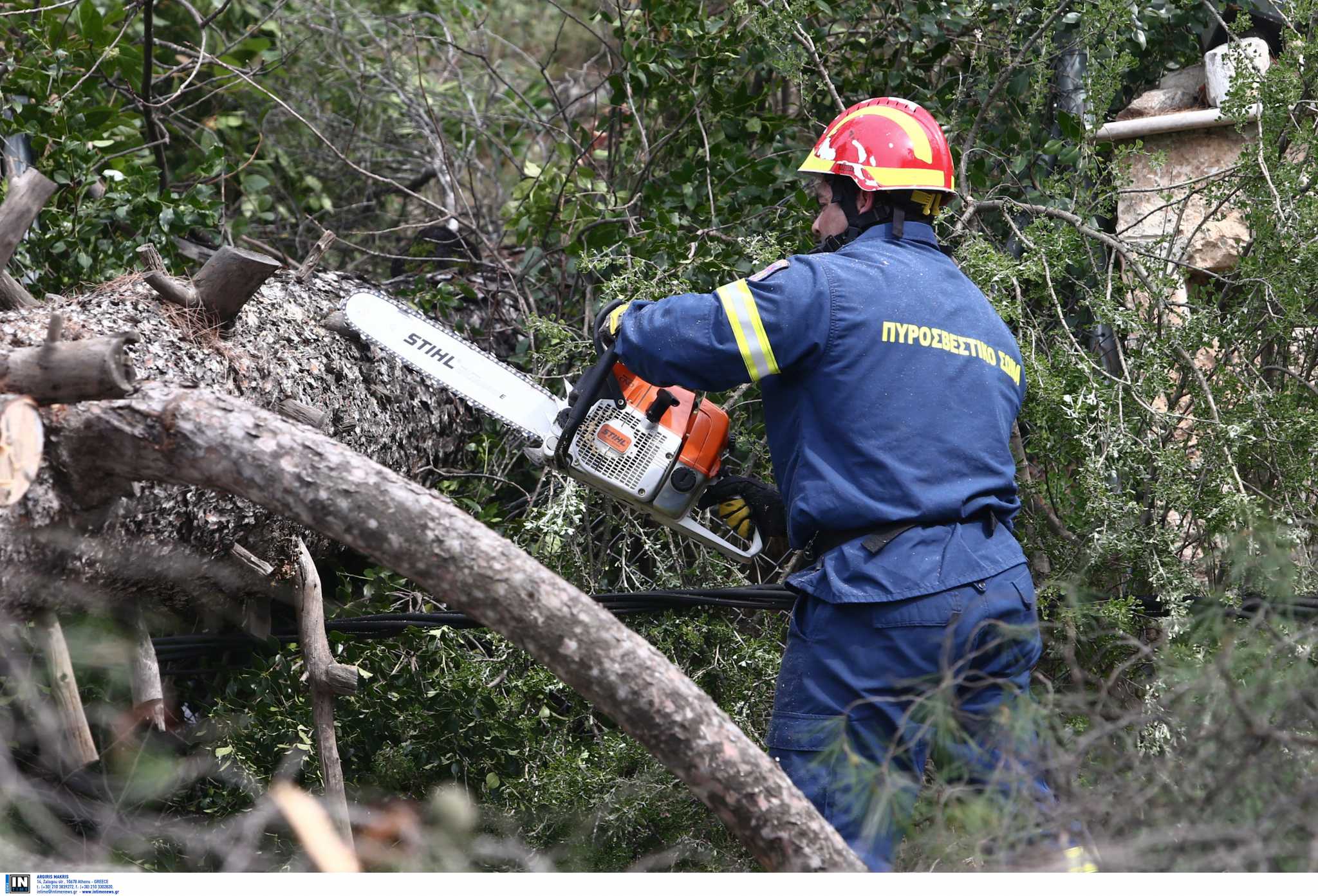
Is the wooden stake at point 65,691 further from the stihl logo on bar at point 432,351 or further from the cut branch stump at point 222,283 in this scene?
the stihl logo on bar at point 432,351

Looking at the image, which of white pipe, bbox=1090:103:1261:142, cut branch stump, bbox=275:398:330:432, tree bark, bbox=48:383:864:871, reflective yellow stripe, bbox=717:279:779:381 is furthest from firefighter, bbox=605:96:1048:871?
white pipe, bbox=1090:103:1261:142

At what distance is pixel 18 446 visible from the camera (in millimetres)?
2199

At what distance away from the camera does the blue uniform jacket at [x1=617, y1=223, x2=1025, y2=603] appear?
272 centimetres

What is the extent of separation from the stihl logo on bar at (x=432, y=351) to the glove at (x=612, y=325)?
0.48m

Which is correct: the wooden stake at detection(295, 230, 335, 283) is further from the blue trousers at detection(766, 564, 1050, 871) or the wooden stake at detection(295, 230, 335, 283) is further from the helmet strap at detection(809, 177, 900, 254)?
the blue trousers at detection(766, 564, 1050, 871)

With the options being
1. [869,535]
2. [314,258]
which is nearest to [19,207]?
[314,258]

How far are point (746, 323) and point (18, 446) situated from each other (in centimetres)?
153

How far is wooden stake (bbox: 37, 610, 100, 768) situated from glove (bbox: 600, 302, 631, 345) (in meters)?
1.45

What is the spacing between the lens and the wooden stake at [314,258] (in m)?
3.42

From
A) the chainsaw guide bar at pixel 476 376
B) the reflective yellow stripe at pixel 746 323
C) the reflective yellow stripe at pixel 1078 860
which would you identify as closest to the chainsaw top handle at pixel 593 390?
the chainsaw guide bar at pixel 476 376

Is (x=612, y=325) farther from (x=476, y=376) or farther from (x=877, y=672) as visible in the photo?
(x=877, y=672)

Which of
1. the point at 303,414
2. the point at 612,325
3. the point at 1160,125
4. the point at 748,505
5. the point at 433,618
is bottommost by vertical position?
the point at 433,618

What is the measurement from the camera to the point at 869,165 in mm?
2996

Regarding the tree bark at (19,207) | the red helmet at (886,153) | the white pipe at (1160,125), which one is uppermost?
the white pipe at (1160,125)
